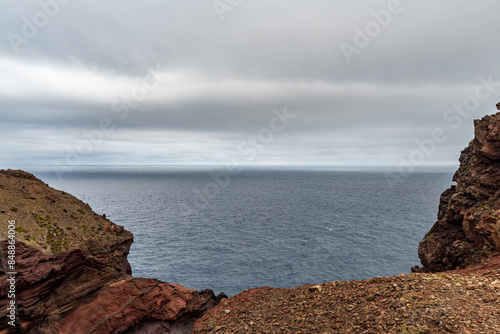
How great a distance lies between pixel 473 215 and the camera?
2327 cm

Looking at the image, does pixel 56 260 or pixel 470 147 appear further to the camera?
pixel 470 147

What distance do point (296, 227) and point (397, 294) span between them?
8648cm

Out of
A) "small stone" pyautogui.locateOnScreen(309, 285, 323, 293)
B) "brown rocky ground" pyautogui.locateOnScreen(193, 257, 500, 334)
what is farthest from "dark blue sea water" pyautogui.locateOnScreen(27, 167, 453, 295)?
"small stone" pyautogui.locateOnScreen(309, 285, 323, 293)

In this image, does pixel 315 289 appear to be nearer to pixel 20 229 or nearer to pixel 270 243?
pixel 20 229

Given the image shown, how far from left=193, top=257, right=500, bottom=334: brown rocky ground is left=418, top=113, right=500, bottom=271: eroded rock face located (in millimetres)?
3952

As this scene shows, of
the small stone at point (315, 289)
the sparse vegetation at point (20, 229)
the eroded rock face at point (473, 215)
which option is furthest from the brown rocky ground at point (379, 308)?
the sparse vegetation at point (20, 229)

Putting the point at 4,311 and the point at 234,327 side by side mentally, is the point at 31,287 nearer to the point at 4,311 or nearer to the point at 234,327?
the point at 4,311

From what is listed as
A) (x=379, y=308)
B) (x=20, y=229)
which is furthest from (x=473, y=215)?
(x=20, y=229)

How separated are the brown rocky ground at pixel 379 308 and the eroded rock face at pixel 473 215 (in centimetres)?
395

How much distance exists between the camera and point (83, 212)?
99.4 ft

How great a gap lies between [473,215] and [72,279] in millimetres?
37638

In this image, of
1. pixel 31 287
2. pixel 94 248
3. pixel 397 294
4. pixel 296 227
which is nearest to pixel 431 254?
pixel 397 294

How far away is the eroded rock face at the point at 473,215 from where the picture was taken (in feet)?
71.5

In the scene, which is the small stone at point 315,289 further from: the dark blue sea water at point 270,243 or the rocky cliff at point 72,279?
the dark blue sea water at point 270,243
